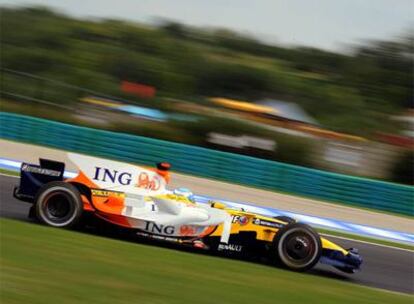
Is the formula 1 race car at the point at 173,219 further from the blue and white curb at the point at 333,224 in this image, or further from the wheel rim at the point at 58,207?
the blue and white curb at the point at 333,224

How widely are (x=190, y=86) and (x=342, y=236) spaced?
2619 centimetres

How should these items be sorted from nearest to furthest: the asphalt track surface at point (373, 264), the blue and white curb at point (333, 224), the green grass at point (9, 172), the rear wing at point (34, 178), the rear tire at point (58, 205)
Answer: the rear tire at point (58, 205) → the rear wing at point (34, 178) → the asphalt track surface at point (373, 264) → the blue and white curb at point (333, 224) → the green grass at point (9, 172)

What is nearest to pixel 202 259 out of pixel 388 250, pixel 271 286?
pixel 271 286

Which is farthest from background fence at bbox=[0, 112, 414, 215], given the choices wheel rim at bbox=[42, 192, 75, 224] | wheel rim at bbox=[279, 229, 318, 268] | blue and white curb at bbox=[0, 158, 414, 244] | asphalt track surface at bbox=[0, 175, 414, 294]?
wheel rim at bbox=[42, 192, 75, 224]

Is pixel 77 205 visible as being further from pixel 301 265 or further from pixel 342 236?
pixel 342 236

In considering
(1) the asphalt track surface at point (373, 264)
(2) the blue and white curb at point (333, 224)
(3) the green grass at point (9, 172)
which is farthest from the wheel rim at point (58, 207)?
(3) the green grass at point (9, 172)

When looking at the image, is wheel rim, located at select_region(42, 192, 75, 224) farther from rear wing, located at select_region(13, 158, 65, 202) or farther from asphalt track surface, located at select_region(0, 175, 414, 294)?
asphalt track surface, located at select_region(0, 175, 414, 294)

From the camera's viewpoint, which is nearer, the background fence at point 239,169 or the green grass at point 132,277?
the green grass at point 132,277

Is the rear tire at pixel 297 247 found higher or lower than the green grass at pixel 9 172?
lower

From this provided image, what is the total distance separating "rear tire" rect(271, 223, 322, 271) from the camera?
6855mm

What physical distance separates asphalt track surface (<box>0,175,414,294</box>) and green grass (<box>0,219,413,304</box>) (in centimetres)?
53

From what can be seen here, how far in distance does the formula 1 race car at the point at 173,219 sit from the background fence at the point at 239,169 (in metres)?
8.64

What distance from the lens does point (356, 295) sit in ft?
19.9

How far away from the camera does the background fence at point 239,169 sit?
50.5 ft
